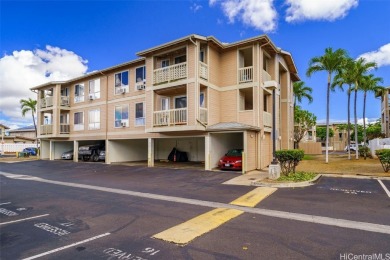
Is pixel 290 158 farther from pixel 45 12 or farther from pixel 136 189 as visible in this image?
pixel 45 12

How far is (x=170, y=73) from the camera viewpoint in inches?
714

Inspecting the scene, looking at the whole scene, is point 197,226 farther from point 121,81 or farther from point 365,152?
point 365,152

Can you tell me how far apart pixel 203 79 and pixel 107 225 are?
13.0m

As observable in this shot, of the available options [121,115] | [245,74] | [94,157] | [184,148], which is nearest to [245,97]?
[245,74]

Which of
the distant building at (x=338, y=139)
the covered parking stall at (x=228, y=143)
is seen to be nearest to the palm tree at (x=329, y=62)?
the covered parking stall at (x=228, y=143)

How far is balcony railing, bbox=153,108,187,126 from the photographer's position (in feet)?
57.1

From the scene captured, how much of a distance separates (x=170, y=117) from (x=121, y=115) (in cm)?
728

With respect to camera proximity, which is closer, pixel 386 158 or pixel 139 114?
pixel 386 158

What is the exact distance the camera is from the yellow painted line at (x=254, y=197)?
8270 millimetres

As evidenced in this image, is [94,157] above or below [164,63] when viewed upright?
below

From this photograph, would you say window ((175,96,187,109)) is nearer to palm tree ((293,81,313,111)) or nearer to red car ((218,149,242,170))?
red car ((218,149,242,170))

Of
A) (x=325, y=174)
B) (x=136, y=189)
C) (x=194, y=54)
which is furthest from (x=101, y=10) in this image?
(x=325, y=174)

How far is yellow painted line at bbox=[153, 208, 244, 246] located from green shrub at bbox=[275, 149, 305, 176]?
6818mm

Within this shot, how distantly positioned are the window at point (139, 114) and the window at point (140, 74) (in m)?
2.24
